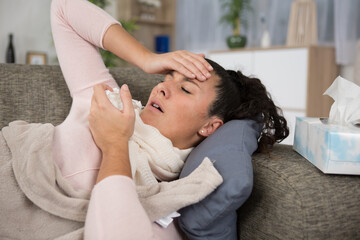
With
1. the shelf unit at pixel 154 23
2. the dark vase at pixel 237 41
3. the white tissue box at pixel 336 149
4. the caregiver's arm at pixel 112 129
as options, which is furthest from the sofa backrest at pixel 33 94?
the shelf unit at pixel 154 23

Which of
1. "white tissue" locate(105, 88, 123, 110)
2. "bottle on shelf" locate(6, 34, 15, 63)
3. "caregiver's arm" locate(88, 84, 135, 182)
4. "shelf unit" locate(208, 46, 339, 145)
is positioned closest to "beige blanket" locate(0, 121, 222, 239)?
"caregiver's arm" locate(88, 84, 135, 182)

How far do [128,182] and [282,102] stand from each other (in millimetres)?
2934

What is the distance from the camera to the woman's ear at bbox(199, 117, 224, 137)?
4.05ft

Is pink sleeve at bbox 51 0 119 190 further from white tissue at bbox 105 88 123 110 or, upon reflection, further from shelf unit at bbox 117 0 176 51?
shelf unit at bbox 117 0 176 51

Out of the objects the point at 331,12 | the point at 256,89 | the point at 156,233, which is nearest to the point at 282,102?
the point at 331,12

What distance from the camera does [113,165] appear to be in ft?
2.82

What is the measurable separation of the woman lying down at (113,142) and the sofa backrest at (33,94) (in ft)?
0.55

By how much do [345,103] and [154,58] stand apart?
0.58m

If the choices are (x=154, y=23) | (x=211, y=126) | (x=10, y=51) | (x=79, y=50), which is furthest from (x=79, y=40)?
(x=154, y=23)

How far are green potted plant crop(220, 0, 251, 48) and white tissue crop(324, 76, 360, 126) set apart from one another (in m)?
3.10

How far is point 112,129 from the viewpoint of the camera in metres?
0.94

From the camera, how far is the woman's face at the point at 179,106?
1161mm

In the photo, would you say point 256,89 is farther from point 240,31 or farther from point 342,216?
point 240,31

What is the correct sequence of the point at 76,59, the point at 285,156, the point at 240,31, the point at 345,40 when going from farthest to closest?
the point at 240,31 < the point at 345,40 < the point at 76,59 < the point at 285,156
